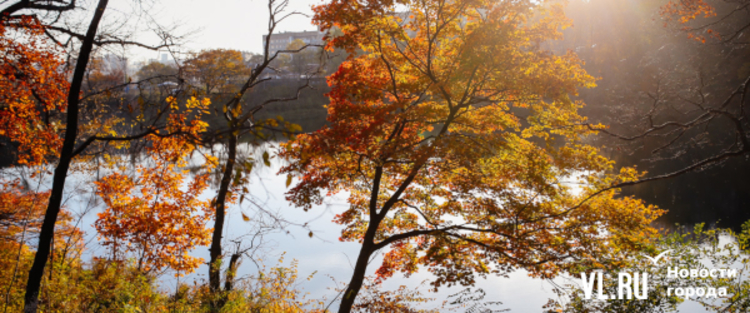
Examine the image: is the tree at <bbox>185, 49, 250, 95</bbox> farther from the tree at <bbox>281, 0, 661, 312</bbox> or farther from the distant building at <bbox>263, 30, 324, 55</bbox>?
the distant building at <bbox>263, 30, 324, 55</bbox>

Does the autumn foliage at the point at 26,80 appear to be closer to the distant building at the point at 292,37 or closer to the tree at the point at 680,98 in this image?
the tree at the point at 680,98

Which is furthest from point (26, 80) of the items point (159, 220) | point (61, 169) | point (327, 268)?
point (327, 268)

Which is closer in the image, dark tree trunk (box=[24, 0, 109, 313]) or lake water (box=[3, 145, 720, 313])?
dark tree trunk (box=[24, 0, 109, 313])

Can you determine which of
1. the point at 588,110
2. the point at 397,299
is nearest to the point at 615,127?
the point at 588,110

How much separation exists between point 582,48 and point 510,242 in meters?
38.6

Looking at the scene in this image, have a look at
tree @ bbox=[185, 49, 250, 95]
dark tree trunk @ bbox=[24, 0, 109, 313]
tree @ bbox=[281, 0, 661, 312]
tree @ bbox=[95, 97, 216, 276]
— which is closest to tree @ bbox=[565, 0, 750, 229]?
tree @ bbox=[281, 0, 661, 312]

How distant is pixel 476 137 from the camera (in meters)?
8.13

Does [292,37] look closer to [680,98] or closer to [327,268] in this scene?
[327,268]

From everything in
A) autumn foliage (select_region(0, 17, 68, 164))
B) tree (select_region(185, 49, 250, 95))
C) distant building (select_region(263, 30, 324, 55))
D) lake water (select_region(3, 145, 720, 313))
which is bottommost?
lake water (select_region(3, 145, 720, 313))

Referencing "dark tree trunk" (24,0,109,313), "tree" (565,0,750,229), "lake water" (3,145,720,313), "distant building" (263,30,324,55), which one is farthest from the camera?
"distant building" (263,30,324,55)

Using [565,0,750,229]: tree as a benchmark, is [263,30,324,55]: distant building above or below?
above

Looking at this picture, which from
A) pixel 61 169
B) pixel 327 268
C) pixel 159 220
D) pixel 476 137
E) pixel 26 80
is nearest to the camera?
pixel 61 169

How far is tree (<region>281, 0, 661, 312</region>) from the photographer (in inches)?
288

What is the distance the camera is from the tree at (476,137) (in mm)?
7309
